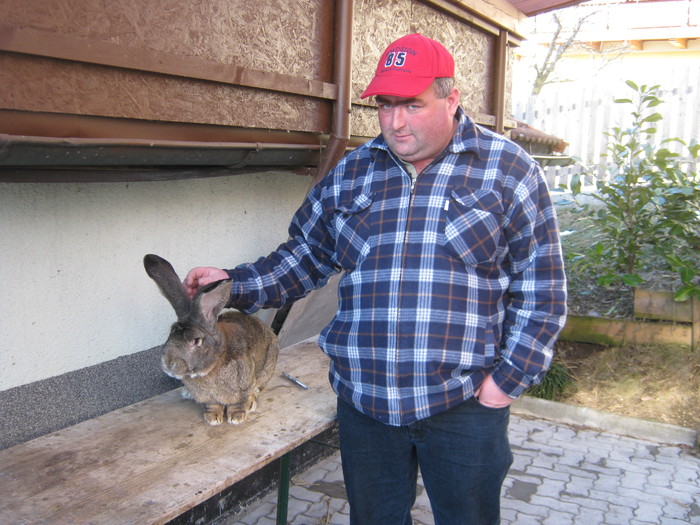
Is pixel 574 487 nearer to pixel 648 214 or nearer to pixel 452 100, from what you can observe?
pixel 648 214

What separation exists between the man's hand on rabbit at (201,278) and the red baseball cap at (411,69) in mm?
984

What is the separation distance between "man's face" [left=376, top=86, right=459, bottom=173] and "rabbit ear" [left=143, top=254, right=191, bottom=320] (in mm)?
1029

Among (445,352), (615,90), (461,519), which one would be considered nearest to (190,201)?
(445,352)

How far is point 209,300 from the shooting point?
280cm

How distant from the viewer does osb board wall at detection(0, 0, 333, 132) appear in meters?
2.37

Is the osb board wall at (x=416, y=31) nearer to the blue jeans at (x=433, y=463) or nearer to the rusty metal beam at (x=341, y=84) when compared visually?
the rusty metal beam at (x=341, y=84)

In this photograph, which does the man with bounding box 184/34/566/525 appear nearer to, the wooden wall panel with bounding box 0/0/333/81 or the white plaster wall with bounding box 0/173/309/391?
the wooden wall panel with bounding box 0/0/333/81

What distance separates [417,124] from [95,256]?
1.77 metres

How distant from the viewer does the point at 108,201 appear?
133 inches

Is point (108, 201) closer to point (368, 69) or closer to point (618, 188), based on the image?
point (368, 69)

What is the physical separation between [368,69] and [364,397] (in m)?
2.27

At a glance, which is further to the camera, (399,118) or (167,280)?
(167,280)

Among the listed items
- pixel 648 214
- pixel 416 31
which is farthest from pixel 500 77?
pixel 648 214

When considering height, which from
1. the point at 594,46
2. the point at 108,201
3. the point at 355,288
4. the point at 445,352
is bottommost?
the point at 445,352
